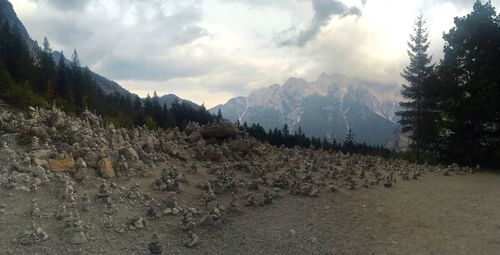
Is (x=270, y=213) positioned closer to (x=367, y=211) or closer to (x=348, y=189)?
(x=367, y=211)

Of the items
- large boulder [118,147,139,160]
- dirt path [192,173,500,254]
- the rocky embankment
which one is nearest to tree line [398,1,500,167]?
the rocky embankment

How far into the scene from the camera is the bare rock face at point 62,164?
16000 millimetres

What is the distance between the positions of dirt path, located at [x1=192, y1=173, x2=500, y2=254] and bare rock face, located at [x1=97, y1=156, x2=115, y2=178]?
17.3ft

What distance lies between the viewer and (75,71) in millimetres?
95938

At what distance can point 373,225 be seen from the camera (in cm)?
1547

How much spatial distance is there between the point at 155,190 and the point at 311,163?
10651 mm

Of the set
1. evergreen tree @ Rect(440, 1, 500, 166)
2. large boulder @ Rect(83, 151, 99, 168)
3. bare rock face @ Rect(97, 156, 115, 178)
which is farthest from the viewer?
evergreen tree @ Rect(440, 1, 500, 166)

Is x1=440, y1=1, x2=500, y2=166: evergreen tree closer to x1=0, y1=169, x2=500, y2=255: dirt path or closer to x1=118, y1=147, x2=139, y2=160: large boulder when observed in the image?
x1=0, y1=169, x2=500, y2=255: dirt path

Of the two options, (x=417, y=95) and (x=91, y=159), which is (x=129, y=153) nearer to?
(x=91, y=159)

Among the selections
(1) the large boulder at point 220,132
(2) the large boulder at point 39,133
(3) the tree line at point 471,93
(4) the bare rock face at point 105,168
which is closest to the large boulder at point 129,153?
(4) the bare rock face at point 105,168

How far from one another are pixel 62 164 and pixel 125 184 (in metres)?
2.41

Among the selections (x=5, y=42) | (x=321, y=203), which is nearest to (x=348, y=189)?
(x=321, y=203)

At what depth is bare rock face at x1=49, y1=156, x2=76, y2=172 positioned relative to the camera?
16.0 metres

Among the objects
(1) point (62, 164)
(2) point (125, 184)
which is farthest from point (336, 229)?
(1) point (62, 164)
